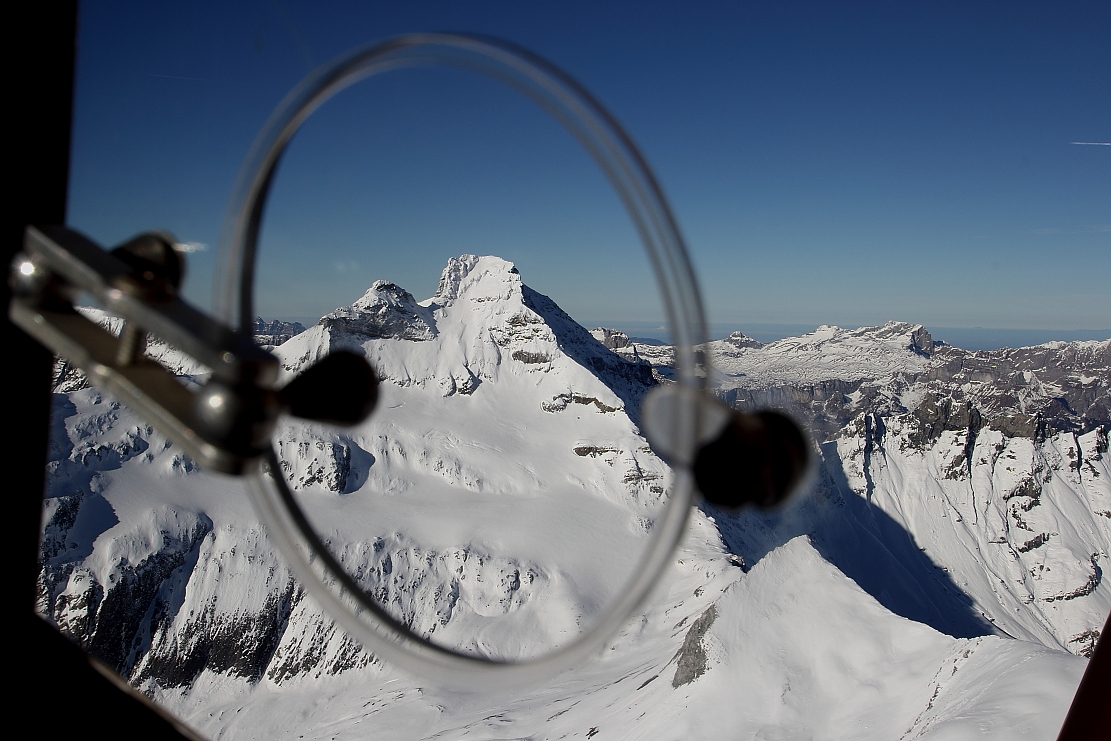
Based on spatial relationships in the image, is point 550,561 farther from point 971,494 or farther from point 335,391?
point 971,494

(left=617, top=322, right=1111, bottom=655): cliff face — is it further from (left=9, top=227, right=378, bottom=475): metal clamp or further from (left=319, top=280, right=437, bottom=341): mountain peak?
(left=9, top=227, right=378, bottom=475): metal clamp

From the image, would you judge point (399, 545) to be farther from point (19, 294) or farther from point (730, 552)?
point (19, 294)

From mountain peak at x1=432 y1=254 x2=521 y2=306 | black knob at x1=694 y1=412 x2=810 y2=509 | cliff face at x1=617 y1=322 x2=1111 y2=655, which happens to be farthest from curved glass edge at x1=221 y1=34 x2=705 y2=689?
mountain peak at x1=432 y1=254 x2=521 y2=306

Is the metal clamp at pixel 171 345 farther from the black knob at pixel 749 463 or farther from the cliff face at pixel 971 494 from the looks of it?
the cliff face at pixel 971 494

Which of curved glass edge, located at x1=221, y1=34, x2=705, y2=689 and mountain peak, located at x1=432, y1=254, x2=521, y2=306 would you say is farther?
mountain peak, located at x1=432, y1=254, x2=521, y2=306

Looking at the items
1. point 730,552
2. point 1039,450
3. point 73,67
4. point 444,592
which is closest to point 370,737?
point 444,592

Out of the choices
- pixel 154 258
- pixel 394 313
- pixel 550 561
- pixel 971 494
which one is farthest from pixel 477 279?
pixel 971 494
